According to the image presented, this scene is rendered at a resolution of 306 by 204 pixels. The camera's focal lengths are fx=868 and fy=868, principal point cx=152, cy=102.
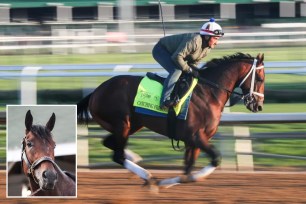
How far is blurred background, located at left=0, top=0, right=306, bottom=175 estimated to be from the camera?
29.4 feet

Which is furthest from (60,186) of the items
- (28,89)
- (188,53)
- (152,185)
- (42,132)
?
(28,89)

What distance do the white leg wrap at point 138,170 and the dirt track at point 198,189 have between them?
5.9 inches

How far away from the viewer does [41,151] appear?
6809 millimetres

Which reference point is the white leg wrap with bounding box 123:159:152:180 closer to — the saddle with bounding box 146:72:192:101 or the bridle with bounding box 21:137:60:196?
the saddle with bounding box 146:72:192:101

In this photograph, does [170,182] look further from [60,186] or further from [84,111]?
[84,111]

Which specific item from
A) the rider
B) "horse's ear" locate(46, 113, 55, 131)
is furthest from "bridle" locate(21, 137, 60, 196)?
the rider

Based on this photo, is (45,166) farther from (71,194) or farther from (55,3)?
(55,3)

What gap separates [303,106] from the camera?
1216cm

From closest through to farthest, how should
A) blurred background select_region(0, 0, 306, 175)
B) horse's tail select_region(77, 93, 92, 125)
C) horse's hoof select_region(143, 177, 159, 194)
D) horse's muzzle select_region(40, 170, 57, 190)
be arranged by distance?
horse's muzzle select_region(40, 170, 57, 190), horse's hoof select_region(143, 177, 159, 194), horse's tail select_region(77, 93, 92, 125), blurred background select_region(0, 0, 306, 175)

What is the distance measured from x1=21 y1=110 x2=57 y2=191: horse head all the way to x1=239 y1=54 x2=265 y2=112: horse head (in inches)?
72.8

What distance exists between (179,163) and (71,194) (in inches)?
90.4

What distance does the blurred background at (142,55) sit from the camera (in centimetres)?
896

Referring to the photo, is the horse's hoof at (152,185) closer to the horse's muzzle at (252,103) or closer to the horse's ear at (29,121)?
the horse's muzzle at (252,103)

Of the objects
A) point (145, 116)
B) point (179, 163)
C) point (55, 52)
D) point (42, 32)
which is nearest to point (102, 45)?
point (55, 52)
